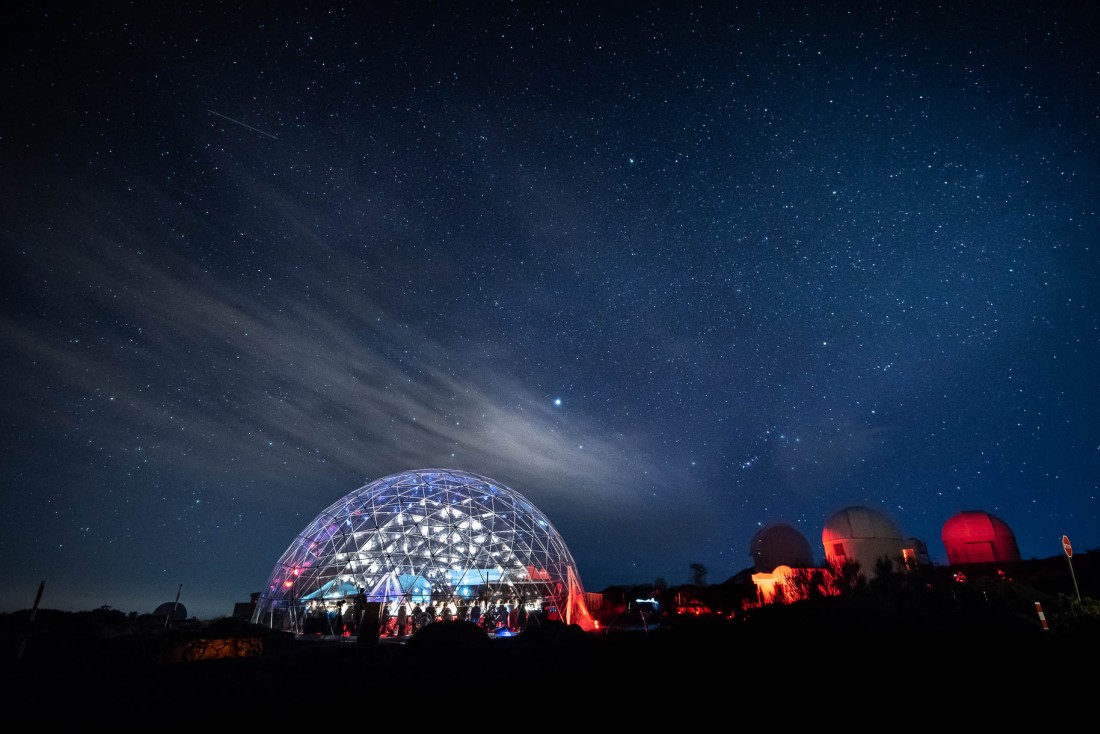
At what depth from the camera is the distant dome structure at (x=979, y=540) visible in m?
41.3

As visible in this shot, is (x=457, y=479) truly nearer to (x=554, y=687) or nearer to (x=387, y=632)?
(x=387, y=632)

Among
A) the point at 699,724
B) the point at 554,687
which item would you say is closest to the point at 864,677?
the point at 699,724

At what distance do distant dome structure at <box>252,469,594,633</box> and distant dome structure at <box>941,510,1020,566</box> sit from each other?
118 feet

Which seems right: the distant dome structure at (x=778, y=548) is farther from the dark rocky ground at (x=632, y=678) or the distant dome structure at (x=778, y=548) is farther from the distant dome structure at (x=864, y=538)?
the dark rocky ground at (x=632, y=678)

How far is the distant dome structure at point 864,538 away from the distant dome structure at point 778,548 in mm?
4864

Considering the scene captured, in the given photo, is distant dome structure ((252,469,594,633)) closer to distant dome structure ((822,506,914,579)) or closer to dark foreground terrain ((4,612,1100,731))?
dark foreground terrain ((4,612,1100,731))

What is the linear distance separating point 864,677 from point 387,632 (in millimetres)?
21036

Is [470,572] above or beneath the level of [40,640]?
above

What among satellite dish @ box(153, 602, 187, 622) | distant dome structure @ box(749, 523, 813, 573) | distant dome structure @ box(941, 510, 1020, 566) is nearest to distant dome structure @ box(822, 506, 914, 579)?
distant dome structure @ box(749, 523, 813, 573)

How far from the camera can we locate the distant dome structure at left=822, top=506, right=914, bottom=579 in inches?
1553

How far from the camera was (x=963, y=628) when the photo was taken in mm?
11453

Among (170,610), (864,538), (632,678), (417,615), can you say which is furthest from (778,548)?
(170,610)

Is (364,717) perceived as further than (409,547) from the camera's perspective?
No

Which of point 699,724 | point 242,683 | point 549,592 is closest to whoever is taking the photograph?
point 699,724
